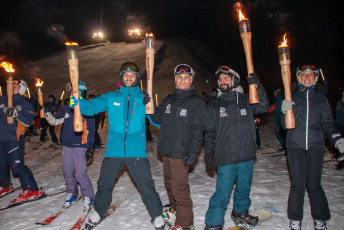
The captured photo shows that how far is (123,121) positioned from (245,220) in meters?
2.20

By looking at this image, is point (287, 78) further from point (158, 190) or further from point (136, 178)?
point (158, 190)

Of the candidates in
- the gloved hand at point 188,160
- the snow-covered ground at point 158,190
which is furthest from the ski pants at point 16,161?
the gloved hand at point 188,160

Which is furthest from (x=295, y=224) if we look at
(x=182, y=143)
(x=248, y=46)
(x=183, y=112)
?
(x=248, y=46)

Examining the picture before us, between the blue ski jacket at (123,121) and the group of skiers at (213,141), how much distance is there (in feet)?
0.04

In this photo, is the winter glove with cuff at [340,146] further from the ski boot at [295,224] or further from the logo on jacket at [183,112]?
the logo on jacket at [183,112]

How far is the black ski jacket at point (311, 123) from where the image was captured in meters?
3.26

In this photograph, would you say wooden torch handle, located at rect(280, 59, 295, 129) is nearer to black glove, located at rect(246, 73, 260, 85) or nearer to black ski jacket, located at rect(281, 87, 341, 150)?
black ski jacket, located at rect(281, 87, 341, 150)

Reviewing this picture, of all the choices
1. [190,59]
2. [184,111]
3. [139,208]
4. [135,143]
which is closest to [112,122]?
[135,143]

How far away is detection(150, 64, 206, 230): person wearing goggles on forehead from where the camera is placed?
130 inches

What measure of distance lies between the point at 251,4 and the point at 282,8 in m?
10.3

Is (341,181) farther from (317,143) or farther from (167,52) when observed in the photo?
(167,52)

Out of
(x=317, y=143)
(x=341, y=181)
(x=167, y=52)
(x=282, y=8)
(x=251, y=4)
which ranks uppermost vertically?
(x=251, y=4)

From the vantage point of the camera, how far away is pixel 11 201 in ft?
15.3

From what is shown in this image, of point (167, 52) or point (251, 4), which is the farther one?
point (251, 4)
